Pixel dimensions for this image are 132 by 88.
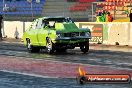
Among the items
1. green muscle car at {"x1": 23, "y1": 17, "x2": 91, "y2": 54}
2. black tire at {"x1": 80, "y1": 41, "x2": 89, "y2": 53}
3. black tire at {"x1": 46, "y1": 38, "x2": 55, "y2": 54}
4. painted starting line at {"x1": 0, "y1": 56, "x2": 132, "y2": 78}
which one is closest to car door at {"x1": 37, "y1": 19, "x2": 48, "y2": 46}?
green muscle car at {"x1": 23, "y1": 17, "x2": 91, "y2": 54}

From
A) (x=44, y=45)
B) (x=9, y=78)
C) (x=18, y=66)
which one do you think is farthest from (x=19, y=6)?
(x=9, y=78)

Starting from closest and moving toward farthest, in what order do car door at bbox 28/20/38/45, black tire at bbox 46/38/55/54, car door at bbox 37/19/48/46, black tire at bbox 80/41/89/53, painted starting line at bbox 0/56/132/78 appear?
1. painted starting line at bbox 0/56/132/78
2. black tire at bbox 46/38/55/54
3. black tire at bbox 80/41/89/53
4. car door at bbox 37/19/48/46
5. car door at bbox 28/20/38/45

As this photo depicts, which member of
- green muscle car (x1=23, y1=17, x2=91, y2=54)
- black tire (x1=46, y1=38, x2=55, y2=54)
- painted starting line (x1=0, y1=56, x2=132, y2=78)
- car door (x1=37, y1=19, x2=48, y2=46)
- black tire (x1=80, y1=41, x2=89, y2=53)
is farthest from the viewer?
car door (x1=37, y1=19, x2=48, y2=46)

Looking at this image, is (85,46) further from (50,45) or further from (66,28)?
(50,45)

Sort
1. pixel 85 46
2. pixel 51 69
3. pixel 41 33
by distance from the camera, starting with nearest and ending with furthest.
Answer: pixel 51 69 < pixel 85 46 < pixel 41 33

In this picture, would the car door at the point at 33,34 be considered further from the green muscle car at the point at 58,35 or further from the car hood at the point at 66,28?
the car hood at the point at 66,28

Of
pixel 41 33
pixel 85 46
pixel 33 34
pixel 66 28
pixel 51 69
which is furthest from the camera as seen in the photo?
pixel 33 34

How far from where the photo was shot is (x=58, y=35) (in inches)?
902

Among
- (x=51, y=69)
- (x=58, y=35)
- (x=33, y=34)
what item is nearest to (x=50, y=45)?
(x=58, y=35)

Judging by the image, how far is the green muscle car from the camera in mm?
23047

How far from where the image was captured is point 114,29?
30.2 m

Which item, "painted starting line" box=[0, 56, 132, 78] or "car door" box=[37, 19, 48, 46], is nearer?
"painted starting line" box=[0, 56, 132, 78]

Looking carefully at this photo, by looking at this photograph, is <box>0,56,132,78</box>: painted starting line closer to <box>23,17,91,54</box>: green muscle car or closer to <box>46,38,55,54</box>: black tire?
<box>23,17,91,54</box>: green muscle car

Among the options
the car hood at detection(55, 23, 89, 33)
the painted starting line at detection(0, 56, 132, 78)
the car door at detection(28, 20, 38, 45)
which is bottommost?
the painted starting line at detection(0, 56, 132, 78)
